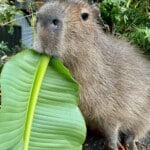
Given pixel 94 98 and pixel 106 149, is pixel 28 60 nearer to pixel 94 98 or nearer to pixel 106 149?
pixel 94 98

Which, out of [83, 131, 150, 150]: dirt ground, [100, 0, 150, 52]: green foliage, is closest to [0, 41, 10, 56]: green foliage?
[100, 0, 150, 52]: green foliage

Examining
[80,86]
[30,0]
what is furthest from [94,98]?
[30,0]

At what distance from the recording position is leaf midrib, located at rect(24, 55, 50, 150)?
168 cm

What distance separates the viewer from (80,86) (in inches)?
77.0

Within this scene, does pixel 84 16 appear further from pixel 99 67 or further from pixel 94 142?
pixel 94 142

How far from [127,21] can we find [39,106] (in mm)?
1225

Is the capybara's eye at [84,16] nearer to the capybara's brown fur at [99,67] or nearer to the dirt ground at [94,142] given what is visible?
the capybara's brown fur at [99,67]

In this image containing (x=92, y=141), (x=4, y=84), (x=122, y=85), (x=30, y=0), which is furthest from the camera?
(x=30, y=0)

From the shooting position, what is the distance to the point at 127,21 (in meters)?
2.80

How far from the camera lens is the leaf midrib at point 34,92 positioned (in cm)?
168

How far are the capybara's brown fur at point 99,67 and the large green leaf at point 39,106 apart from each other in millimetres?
84

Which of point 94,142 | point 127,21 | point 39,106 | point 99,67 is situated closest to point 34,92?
point 39,106

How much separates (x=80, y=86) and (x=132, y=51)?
0.55 meters

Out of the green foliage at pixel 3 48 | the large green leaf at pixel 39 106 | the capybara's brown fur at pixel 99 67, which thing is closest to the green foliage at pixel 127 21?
the capybara's brown fur at pixel 99 67
